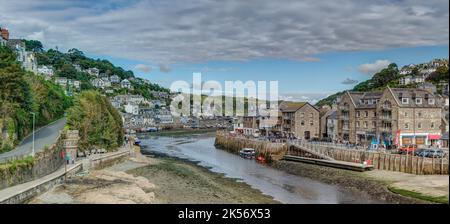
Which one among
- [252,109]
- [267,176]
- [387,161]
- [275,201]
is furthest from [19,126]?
[252,109]

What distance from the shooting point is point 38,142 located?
130 ft

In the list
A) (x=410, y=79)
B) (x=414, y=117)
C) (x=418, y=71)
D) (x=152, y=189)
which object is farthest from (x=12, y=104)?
(x=418, y=71)

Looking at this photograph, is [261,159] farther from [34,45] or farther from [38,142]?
[34,45]

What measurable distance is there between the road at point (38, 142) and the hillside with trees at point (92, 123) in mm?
2512

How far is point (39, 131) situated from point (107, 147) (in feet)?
22.9

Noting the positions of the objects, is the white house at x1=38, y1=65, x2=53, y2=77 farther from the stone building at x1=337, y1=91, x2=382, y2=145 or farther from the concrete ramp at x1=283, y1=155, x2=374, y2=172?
the concrete ramp at x1=283, y1=155, x2=374, y2=172

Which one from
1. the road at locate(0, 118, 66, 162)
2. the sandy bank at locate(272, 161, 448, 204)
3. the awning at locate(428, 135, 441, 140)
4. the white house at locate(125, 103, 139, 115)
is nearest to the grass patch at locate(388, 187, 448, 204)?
the sandy bank at locate(272, 161, 448, 204)

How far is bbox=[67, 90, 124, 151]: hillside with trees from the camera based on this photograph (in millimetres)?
46347

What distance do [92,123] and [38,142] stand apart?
9284mm

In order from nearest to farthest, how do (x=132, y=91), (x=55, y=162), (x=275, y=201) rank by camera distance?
(x=275, y=201) < (x=55, y=162) < (x=132, y=91)
